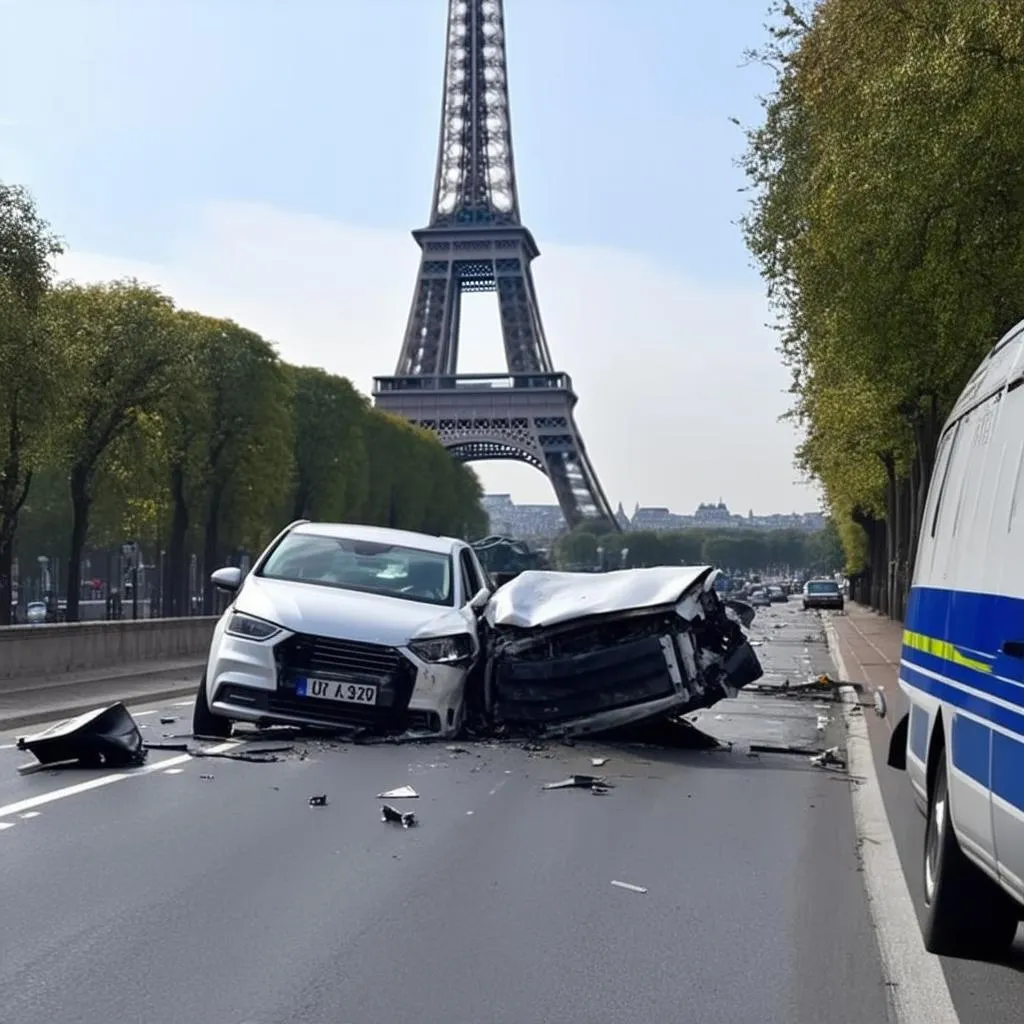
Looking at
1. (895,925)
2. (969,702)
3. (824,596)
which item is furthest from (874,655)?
(824,596)

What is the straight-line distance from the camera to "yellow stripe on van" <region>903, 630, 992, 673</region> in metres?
6.89

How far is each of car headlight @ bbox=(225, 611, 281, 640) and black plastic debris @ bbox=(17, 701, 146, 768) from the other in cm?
149

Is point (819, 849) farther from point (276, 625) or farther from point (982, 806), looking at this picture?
point (276, 625)

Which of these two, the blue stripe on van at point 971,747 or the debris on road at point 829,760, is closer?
the blue stripe on van at point 971,747

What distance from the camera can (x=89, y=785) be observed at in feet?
40.7

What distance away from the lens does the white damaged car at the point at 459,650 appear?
1486 centimetres

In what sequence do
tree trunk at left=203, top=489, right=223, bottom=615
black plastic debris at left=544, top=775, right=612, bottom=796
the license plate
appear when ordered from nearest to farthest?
black plastic debris at left=544, top=775, right=612, bottom=796
the license plate
tree trunk at left=203, top=489, right=223, bottom=615

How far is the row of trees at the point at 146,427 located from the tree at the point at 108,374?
5cm

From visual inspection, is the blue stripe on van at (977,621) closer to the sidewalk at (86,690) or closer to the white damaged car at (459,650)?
the white damaged car at (459,650)

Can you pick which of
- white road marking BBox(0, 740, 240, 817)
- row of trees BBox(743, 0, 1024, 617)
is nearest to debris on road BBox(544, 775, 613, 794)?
white road marking BBox(0, 740, 240, 817)

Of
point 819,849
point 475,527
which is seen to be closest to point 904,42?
point 819,849

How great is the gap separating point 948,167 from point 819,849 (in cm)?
1419

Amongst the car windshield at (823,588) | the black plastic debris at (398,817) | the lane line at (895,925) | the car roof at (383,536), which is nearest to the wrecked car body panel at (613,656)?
the car roof at (383,536)

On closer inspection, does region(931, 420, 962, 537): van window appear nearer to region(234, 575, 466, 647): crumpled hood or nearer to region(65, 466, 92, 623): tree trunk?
region(234, 575, 466, 647): crumpled hood
